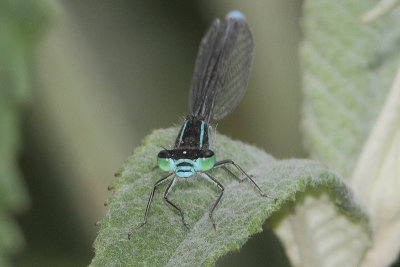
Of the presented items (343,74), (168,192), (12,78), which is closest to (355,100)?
(343,74)

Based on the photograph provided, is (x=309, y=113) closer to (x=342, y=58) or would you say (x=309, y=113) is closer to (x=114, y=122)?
(x=342, y=58)

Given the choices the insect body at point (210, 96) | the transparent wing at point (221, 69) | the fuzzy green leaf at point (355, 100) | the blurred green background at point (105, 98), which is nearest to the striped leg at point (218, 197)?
the insect body at point (210, 96)

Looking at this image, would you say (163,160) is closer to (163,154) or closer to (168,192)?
(163,154)

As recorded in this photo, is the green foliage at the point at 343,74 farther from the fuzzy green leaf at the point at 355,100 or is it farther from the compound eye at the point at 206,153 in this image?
the compound eye at the point at 206,153

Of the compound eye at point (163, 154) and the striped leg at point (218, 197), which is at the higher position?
the compound eye at point (163, 154)

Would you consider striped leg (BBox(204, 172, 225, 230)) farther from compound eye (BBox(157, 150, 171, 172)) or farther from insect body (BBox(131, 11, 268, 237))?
compound eye (BBox(157, 150, 171, 172))

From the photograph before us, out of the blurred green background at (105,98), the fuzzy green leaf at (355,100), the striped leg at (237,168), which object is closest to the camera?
the striped leg at (237,168)
